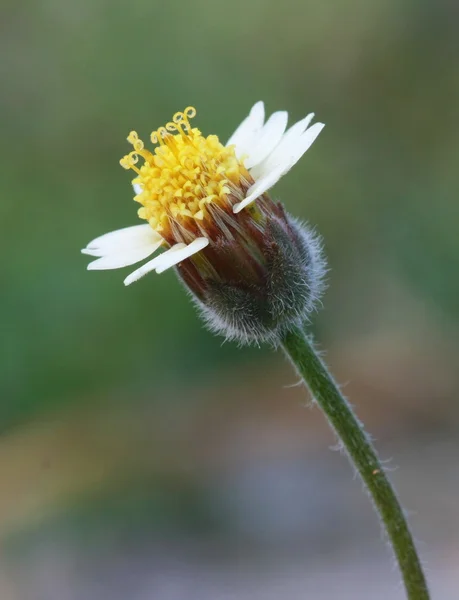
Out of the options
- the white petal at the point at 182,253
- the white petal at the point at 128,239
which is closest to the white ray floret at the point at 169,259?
the white petal at the point at 182,253

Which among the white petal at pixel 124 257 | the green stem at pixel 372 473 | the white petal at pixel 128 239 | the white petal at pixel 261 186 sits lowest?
the green stem at pixel 372 473

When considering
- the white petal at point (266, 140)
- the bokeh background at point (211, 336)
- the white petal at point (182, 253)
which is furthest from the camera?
the bokeh background at point (211, 336)

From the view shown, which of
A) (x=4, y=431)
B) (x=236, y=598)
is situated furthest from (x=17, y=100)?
(x=236, y=598)

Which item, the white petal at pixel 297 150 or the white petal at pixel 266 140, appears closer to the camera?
the white petal at pixel 297 150

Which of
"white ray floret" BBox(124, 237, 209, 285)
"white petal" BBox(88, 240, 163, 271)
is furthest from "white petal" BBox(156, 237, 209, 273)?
"white petal" BBox(88, 240, 163, 271)

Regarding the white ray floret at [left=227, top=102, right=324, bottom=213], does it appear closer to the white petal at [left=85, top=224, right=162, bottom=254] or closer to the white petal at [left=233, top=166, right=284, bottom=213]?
the white petal at [left=233, top=166, right=284, bottom=213]

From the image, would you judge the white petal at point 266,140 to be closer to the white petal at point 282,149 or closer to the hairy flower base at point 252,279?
the white petal at point 282,149

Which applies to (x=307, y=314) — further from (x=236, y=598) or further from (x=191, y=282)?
(x=236, y=598)
